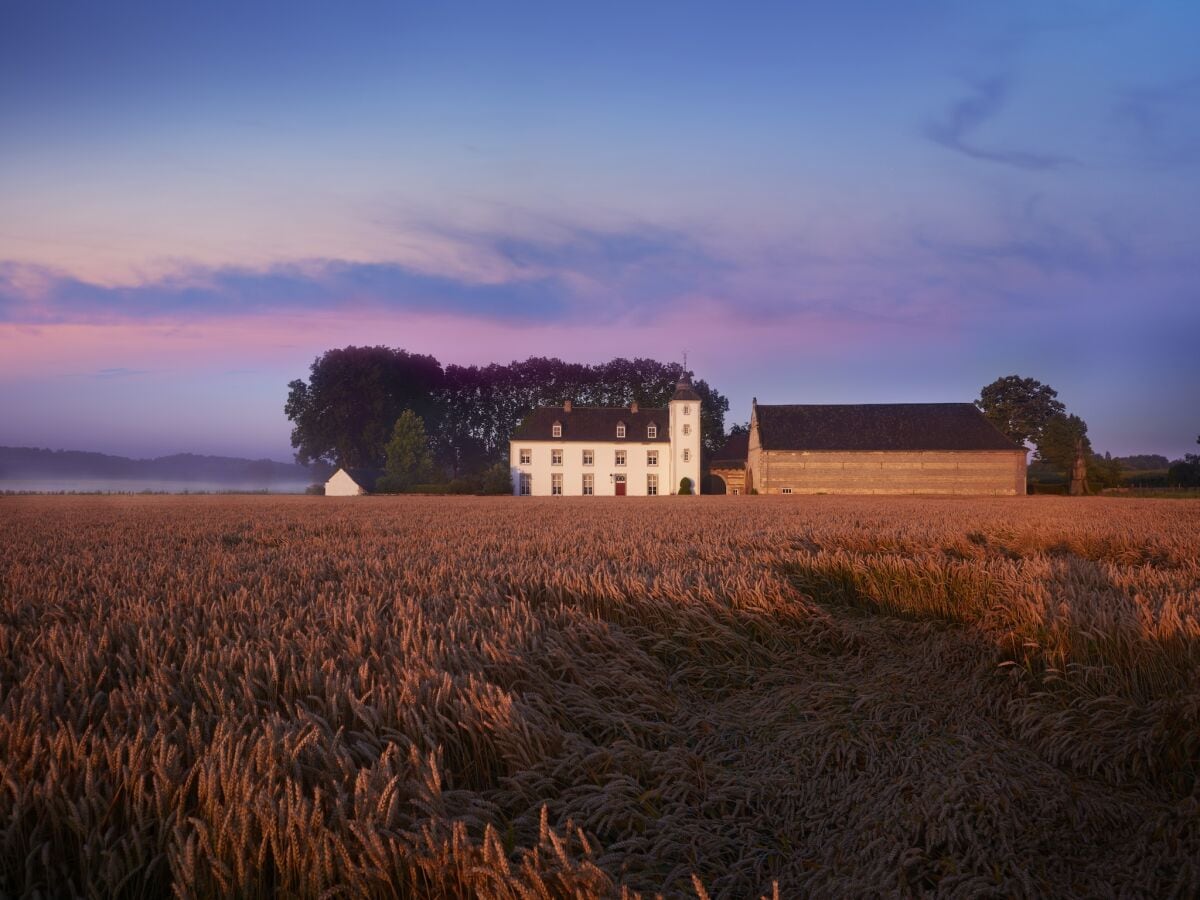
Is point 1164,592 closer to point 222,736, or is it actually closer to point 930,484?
point 222,736

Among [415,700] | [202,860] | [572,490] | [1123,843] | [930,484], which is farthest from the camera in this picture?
[572,490]

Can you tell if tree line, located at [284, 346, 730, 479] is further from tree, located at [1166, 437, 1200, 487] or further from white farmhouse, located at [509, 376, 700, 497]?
tree, located at [1166, 437, 1200, 487]

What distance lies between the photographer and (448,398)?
83.8 m

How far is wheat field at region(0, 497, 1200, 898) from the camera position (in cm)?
157

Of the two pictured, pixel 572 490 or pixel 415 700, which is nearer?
pixel 415 700

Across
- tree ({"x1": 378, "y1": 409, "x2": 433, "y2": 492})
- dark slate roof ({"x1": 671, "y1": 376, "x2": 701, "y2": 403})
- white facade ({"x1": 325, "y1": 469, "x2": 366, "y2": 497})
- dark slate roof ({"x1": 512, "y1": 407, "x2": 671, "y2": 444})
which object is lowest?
white facade ({"x1": 325, "y1": 469, "x2": 366, "y2": 497})

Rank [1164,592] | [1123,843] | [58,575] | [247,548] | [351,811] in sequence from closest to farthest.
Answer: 1. [351,811]
2. [1123,843]
3. [1164,592]
4. [58,575]
5. [247,548]

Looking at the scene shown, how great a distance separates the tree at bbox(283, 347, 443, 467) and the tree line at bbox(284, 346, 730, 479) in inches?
4.4

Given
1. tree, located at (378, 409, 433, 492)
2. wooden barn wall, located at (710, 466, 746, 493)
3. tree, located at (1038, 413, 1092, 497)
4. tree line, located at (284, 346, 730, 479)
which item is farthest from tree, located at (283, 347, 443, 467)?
tree, located at (1038, 413, 1092, 497)

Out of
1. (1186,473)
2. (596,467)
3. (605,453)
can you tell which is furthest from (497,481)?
(1186,473)

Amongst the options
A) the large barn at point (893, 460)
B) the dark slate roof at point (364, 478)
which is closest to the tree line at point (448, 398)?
the dark slate roof at point (364, 478)

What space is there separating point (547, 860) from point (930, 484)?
5764 cm

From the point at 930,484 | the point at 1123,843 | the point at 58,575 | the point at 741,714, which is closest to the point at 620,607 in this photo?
the point at 741,714

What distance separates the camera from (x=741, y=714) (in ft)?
10.2
